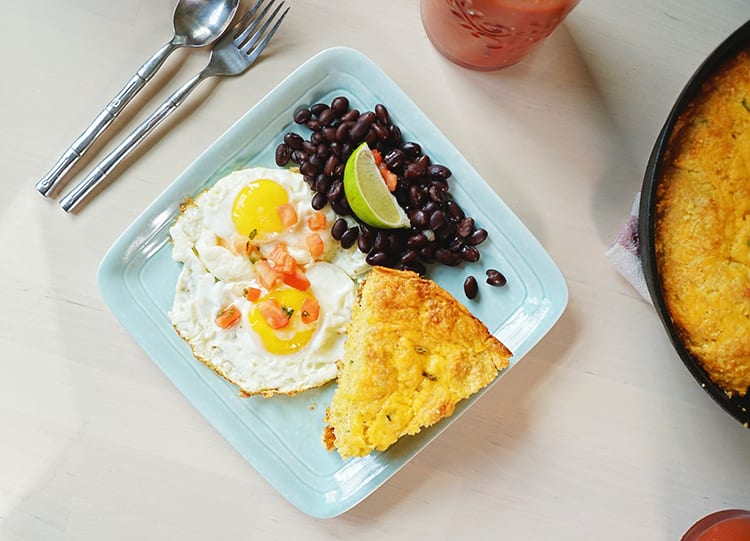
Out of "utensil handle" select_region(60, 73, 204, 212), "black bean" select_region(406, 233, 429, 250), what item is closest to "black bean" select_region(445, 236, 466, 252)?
"black bean" select_region(406, 233, 429, 250)

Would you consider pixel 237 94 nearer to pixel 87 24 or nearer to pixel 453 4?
pixel 87 24

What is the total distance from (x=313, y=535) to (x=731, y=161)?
210cm

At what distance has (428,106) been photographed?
271cm

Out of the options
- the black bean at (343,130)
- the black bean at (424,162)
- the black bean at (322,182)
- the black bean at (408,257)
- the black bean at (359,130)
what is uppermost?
the black bean at (343,130)

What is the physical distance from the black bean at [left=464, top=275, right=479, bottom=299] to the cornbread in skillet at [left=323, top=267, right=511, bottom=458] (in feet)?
0.57

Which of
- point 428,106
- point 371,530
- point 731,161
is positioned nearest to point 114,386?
point 371,530

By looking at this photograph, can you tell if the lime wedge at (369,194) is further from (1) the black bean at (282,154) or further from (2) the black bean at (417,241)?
(1) the black bean at (282,154)

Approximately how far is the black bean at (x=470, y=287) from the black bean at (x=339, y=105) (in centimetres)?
83

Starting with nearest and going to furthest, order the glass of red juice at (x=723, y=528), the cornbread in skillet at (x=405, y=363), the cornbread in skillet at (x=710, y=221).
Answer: the cornbread in skillet at (x=710, y=221) < the cornbread in skillet at (x=405, y=363) < the glass of red juice at (x=723, y=528)

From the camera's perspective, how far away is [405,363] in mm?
2350

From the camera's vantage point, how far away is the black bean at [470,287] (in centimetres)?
258

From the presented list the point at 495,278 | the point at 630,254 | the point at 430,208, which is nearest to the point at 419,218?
the point at 430,208

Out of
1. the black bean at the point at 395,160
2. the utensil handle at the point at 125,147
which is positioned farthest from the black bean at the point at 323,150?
the utensil handle at the point at 125,147

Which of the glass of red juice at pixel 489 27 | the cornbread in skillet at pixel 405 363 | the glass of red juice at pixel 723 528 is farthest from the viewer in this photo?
the glass of red juice at pixel 723 528
